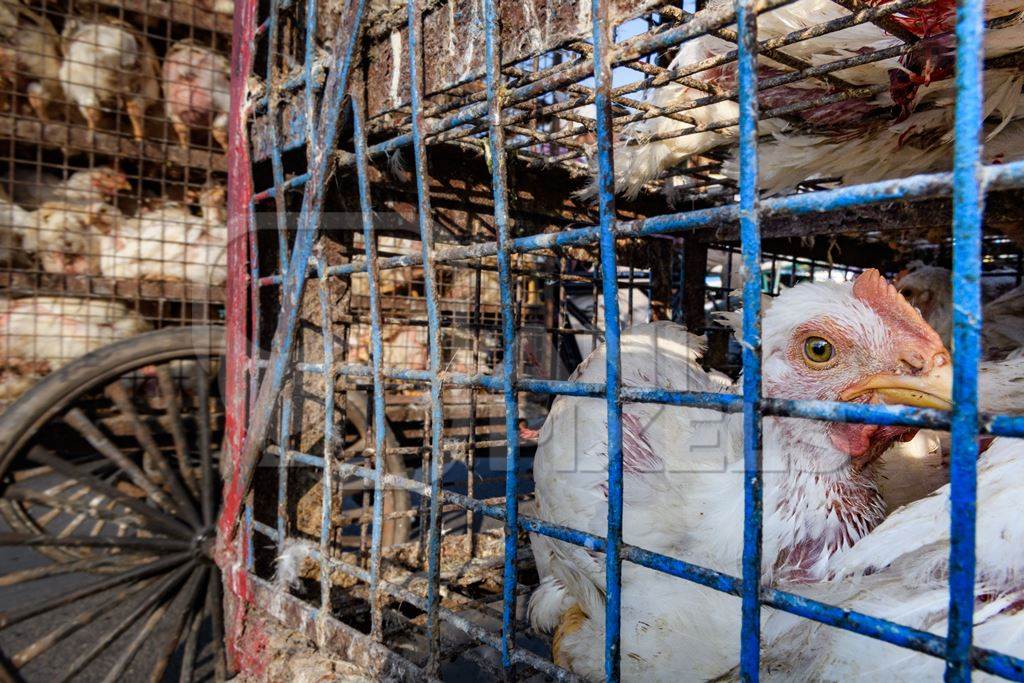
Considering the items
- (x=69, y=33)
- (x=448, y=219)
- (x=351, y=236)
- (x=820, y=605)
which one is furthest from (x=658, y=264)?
(x=69, y=33)

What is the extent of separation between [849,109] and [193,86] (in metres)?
4.05

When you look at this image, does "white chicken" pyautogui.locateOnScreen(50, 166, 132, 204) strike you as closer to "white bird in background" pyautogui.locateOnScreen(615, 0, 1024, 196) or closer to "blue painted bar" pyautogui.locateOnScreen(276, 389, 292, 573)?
"blue painted bar" pyautogui.locateOnScreen(276, 389, 292, 573)

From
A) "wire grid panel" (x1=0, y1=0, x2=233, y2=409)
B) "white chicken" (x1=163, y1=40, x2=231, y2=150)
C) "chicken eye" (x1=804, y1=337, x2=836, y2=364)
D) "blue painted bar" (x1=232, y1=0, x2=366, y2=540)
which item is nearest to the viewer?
"chicken eye" (x1=804, y1=337, x2=836, y2=364)

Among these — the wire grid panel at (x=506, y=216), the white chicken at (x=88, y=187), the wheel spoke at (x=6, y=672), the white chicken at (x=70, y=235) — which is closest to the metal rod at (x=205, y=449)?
the wire grid panel at (x=506, y=216)

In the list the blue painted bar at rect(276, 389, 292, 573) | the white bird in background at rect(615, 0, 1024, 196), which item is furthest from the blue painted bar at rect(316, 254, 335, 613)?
the white bird in background at rect(615, 0, 1024, 196)

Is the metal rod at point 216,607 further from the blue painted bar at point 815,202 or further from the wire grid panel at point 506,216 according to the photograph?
the blue painted bar at point 815,202

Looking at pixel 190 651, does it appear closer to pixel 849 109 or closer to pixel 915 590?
pixel 915 590

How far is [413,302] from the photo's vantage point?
14.0ft

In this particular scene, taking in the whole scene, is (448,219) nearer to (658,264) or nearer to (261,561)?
(658,264)

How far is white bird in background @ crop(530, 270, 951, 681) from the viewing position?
4.88 ft

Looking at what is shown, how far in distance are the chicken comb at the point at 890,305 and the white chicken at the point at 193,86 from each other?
4.10m

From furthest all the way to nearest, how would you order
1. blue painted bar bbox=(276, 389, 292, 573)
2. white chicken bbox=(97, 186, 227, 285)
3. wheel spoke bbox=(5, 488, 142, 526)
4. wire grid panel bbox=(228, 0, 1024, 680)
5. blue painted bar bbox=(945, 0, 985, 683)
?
white chicken bbox=(97, 186, 227, 285) → wheel spoke bbox=(5, 488, 142, 526) → blue painted bar bbox=(276, 389, 292, 573) → wire grid panel bbox=(228, 0, 1024, 680) → blue painted bar bbox=(945, 0, 985, 683)

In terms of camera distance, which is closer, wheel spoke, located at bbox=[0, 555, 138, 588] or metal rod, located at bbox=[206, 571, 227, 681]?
wheel spoke, located at bbox=[0, 555, 138, 588]

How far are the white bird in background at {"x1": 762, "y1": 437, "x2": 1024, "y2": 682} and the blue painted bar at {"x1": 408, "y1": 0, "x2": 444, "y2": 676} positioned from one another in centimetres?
74
